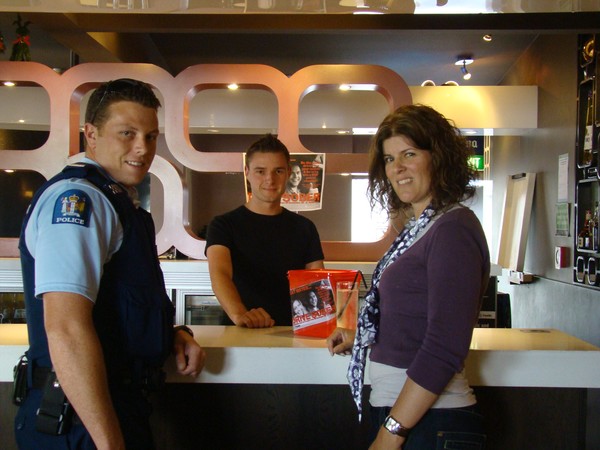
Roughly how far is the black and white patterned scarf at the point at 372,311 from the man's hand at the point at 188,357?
1.27 feet

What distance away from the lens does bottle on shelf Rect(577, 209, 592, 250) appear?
14.6 feet

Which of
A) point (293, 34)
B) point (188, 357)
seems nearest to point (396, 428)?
point (188, 357)

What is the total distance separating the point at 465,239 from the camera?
1240 mm

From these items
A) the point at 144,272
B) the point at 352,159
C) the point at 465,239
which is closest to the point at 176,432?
the point at 144,272

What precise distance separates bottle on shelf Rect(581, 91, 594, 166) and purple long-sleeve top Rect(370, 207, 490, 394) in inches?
144

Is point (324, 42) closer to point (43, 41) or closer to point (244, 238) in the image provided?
point (43, 41)

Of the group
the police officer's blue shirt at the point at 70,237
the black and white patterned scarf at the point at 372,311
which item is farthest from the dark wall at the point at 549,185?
the police officer's blue shirt at the point at 70,237

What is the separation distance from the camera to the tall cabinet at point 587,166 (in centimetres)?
436

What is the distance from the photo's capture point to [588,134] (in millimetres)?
4574

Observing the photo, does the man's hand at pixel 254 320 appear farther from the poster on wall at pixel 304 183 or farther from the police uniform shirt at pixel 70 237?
the poster on wall at pixel 304 183

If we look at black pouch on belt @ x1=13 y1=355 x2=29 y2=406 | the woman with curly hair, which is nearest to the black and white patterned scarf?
the woman with curly hair

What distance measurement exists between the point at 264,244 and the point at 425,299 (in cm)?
125

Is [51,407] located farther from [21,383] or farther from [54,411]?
[21,383]

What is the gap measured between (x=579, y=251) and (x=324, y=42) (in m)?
2.99
